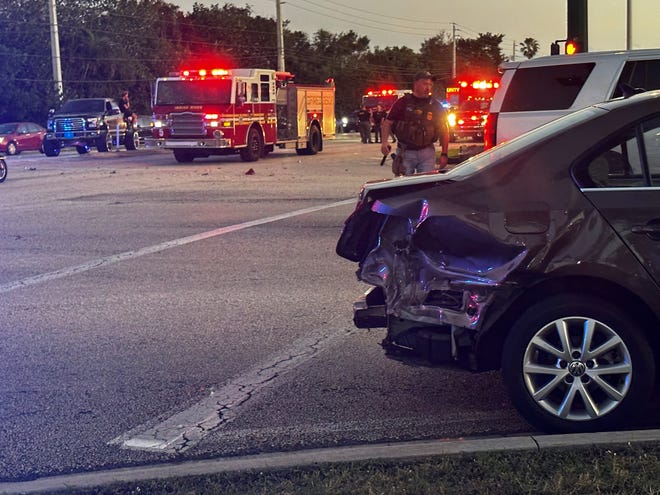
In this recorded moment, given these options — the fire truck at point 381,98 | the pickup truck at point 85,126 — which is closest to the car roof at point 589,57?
the pickup truck at point 85,126

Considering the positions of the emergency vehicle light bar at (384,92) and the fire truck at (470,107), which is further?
the emergency vehicle light bar at (384,92)

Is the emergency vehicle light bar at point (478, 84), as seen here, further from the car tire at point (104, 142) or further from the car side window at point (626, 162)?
the car side window at point (626, 162)

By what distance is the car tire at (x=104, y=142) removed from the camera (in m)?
31.9

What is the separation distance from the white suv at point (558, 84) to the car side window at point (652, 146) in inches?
217

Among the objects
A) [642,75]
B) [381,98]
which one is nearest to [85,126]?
[381,98]

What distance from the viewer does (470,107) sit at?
33812 millimetres

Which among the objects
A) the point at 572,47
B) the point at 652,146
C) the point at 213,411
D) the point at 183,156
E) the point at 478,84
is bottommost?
the point at 213,411

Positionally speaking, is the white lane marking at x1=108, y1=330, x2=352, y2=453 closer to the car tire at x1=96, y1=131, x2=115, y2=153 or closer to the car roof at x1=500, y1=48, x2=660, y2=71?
the car roof at x1=500, y1=48, x2=660, y2=71

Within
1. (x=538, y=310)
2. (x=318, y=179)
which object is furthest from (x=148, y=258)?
(x=318, y=179)

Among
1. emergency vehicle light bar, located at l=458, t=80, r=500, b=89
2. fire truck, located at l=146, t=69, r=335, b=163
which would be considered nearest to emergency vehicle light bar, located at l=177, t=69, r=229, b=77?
fire truck, located at l=146, t=69, r=335, b=163

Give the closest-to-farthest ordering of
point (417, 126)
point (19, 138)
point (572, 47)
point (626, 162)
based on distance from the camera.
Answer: point (626, 162) → point (417, 126) → point (572, 47) → point (19, 138)

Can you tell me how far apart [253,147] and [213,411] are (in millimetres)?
21512

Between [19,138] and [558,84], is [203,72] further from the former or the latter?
[558,84]

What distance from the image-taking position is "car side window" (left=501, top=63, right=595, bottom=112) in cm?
1020
